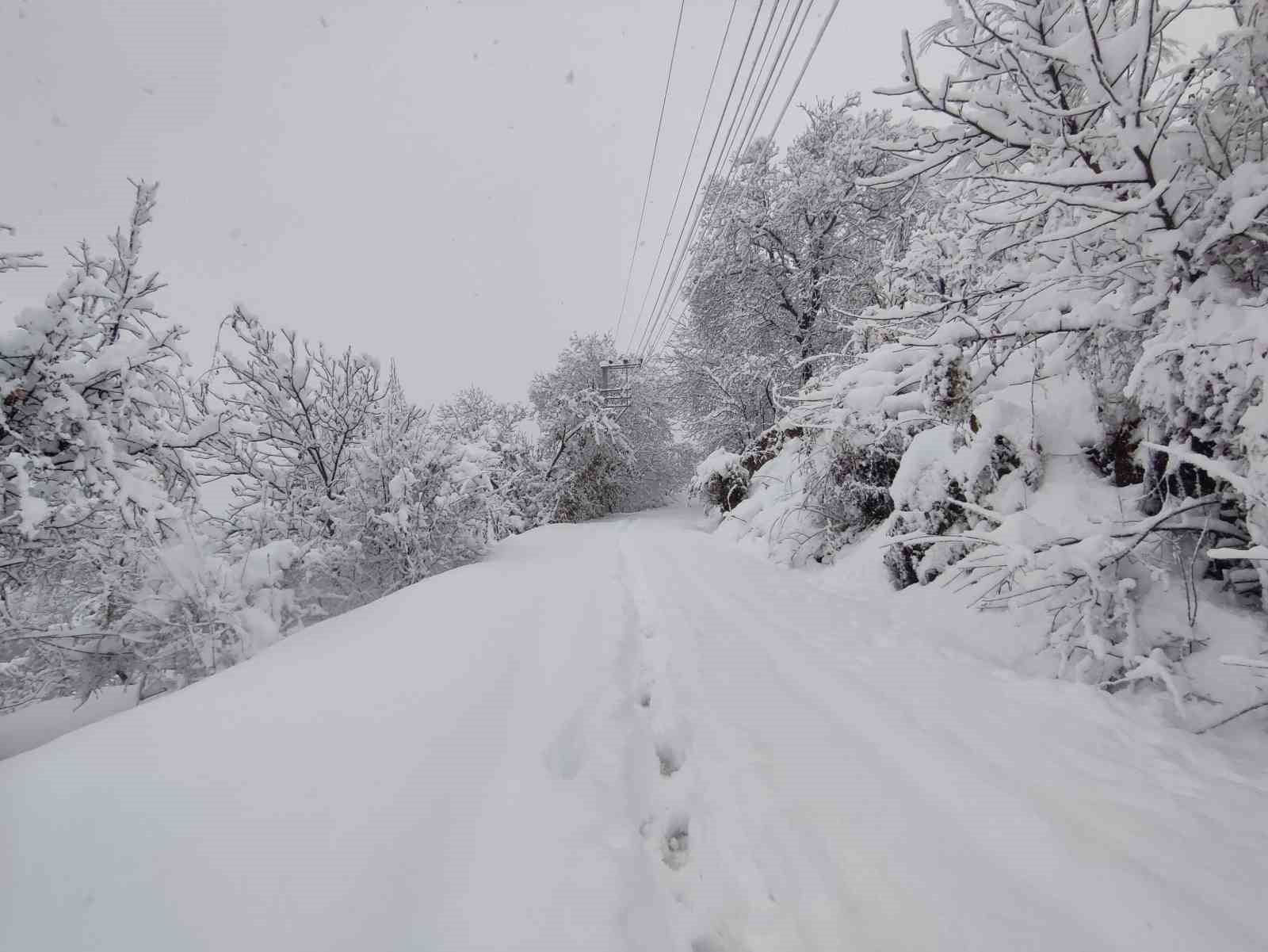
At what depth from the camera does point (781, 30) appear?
5703mm

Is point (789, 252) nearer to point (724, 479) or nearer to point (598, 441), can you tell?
point (724, 479)

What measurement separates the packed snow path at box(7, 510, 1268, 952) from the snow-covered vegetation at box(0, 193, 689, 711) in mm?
1055

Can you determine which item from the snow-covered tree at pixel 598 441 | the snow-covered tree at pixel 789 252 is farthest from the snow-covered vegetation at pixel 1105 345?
the snow-covered tree at pixel 598 441

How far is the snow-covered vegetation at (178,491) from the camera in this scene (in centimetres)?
236

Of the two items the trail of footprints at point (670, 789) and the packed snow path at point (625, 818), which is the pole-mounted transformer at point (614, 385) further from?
the packed snow path at point (625, 818)

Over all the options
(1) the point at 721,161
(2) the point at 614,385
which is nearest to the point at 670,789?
(1) the point at 721,161

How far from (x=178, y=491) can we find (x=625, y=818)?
3853mm

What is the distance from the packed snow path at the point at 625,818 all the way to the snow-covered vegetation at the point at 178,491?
3.46 ft

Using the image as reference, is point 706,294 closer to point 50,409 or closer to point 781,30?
point 781,30

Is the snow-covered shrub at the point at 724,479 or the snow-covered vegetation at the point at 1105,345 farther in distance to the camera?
the snow-covered shrub at the point at 724,479

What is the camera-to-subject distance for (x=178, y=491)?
10.9ft

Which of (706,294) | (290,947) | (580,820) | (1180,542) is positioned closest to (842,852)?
(580,820)

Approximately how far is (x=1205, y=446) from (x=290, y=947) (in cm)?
359

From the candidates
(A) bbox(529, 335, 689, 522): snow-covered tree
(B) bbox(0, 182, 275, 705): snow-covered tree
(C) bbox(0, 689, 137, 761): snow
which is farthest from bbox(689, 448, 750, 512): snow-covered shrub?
(C) bbox(0, 689, 137, 761): snow
